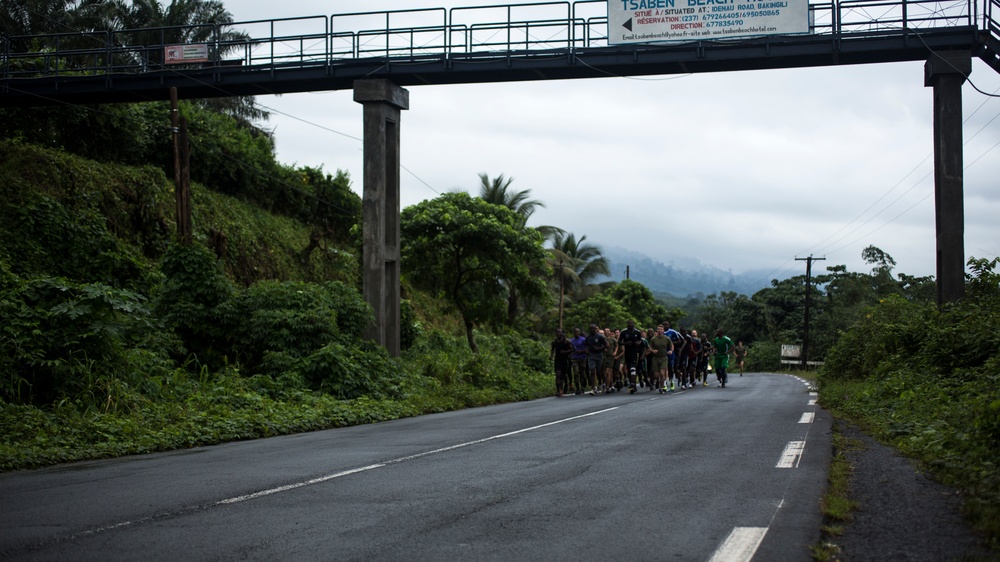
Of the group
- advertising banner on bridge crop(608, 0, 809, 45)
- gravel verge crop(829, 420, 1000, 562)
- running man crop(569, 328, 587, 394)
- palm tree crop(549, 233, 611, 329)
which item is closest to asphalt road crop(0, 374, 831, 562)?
gravel verge crop(829, 420, 1000, 562)

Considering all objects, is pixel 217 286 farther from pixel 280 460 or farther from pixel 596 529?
pixel 596 529

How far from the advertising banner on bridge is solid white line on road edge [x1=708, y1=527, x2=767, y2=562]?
742 inches

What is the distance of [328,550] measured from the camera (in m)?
5.48

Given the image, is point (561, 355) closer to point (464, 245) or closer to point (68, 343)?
point (464, 245)

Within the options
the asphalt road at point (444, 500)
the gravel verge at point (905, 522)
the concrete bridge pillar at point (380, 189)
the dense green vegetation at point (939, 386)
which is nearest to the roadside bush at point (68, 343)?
the asphalt road at point (444, 500)

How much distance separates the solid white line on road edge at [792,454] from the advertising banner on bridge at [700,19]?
14.5m

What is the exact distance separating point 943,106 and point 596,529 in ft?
68.2

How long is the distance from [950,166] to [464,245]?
15.3 metres

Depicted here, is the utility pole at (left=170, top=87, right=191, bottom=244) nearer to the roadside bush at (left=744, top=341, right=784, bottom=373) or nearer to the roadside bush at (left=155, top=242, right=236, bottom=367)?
the roadside bush at (left=155, top=242, right=236, bottom=367)

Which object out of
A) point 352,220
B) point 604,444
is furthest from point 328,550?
point 352,220

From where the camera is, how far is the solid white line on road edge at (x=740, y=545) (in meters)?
5.19

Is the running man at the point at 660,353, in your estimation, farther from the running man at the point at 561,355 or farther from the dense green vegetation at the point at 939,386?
the dense green vegetation at the point at 939,386

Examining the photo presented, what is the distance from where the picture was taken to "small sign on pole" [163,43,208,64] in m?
25.5

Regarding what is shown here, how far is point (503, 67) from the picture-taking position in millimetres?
23812
